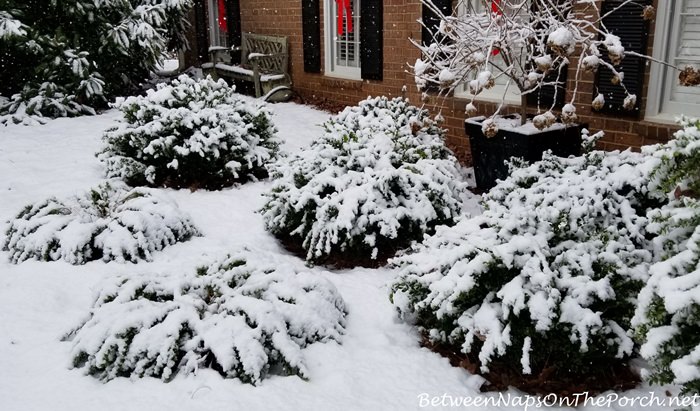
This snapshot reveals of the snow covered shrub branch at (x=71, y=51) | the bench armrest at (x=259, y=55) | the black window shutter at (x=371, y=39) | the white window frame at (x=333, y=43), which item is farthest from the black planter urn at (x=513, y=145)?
the snow covered shrub branch at (x=71, y=51)

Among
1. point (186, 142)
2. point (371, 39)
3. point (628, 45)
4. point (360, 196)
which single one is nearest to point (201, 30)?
point (371, 39)

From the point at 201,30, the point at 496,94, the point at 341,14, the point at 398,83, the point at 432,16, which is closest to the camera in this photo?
the point at 496,94

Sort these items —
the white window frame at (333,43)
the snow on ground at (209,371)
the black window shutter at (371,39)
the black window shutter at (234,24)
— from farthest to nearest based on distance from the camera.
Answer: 1. the black window shutter at (234,24)
2. the white window frame at (333,43)
3. the black window shutter at (371,39)
4. the snow on ground at (209,371)

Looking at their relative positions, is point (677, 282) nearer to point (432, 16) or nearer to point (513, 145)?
point (513, 145)

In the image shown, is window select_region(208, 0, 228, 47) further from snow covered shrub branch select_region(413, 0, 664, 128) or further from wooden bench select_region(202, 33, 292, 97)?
snow covered shrub branch select_region(413, 0, 664, 128)

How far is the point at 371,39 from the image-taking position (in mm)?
8977

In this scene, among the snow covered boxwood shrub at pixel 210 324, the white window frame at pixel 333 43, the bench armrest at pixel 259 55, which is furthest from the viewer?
the bench armrest at pixel 259 55

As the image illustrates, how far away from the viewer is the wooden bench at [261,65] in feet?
36.4

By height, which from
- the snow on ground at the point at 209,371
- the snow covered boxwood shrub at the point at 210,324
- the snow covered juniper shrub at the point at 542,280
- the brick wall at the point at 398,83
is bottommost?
the snow on ground at the point at 209,371

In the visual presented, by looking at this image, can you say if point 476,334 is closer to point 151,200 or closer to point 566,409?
point 566,409

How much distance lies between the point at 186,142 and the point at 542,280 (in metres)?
4.18

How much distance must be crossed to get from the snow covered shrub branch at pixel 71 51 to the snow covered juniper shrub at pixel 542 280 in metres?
8.09

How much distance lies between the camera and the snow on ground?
9.30 ft

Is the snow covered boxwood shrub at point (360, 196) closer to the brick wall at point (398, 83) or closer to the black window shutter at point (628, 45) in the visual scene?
the brick wall at point (398, 83)
